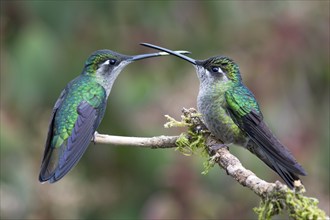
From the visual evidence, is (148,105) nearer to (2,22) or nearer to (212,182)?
(212,182)

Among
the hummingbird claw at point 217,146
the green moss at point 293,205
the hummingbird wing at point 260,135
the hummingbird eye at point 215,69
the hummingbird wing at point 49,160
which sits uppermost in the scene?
the hummingbird eye at point 215,69

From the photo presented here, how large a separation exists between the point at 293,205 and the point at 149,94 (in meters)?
3.46

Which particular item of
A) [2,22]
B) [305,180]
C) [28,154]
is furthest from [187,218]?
[2,22]

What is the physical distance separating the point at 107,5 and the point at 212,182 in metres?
1.67

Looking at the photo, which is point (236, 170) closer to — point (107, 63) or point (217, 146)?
point (217, 146)

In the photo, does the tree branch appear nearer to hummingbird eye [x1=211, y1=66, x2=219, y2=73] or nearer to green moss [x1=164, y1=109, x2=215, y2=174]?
green moss [x1=164, y1=109, x2=215, y2=174]

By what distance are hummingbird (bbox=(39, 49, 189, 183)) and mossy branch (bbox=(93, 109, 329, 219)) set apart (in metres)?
0.13

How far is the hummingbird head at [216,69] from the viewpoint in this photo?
3.94 metres

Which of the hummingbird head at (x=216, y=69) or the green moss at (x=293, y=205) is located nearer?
the green moss at (x=293, y=205)

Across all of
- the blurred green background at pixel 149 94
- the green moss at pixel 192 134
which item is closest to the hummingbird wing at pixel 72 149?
the green moss at pixel 192 134

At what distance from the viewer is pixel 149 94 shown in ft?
19.1

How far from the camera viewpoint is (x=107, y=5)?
5.21 metres

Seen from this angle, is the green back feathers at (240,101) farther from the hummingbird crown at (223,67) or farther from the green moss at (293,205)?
the green moss at (293,205)

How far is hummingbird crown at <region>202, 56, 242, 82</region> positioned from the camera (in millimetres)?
3957
